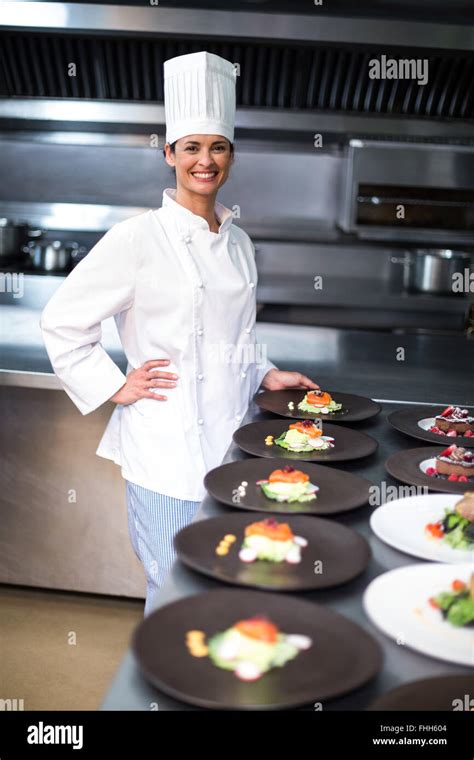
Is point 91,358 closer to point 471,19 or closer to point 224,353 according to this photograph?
point 224,353

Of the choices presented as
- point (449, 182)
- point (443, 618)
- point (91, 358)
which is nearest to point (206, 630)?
point (443, 618)

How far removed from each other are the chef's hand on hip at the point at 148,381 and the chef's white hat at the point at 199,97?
2.01ft

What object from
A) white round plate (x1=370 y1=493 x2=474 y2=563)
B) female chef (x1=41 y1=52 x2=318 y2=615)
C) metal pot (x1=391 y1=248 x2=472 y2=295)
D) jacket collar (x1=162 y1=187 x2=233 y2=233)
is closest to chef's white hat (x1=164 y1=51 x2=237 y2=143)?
female chef (x1=41 y1=52 x2=318 y2=615)

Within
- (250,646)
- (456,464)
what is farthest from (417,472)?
(250,646)

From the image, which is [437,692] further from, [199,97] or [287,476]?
[199,97]

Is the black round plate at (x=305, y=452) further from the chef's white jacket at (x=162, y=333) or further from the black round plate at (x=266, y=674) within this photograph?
the black round plate at (x=266, y=674)

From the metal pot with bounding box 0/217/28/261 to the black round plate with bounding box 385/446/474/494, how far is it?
9.93 ft

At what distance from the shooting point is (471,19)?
12.7 ft

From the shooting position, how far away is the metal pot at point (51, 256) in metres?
4.41

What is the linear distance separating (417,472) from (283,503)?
372 millimetres
